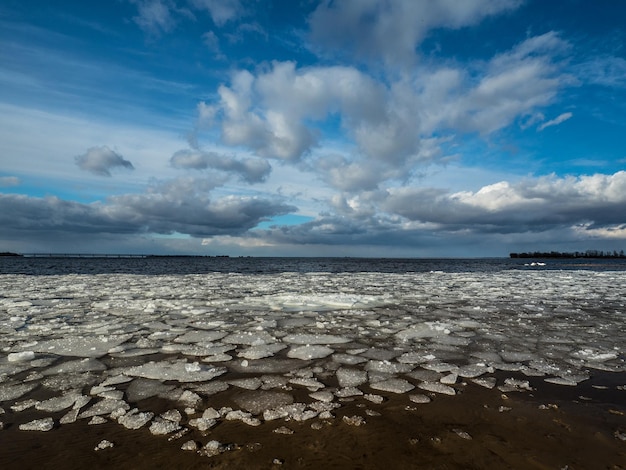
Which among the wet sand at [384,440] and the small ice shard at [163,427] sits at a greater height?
the small ice shard at [163,427]

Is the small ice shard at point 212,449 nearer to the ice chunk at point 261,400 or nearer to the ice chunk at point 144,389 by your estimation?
the ice chunk at point 261,400

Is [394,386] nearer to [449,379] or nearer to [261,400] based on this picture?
[449,379]

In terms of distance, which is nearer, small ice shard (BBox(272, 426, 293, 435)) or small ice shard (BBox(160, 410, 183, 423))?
small ice shard (BBox(272, 426, 293, 435))

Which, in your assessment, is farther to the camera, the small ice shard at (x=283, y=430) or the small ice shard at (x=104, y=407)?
the small ice shard at (x=104, y=407)

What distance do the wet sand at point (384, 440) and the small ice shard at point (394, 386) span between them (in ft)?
0.80

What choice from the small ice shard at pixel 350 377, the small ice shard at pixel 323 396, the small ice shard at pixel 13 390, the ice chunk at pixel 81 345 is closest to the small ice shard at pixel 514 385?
the small ice shard at pixel 350 377

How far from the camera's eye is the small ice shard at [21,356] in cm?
362

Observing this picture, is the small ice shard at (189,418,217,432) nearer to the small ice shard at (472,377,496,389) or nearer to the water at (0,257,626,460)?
the water at (0,257,626,460)

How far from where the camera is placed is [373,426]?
231cm

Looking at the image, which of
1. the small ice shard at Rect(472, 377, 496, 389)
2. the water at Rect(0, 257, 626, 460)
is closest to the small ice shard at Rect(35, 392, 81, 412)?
the water at Rect(0, 257, 626, 460)

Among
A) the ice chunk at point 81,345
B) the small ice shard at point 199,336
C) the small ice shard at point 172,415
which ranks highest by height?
the ice chunk at point 81,345

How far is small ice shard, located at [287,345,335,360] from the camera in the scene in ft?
12.8

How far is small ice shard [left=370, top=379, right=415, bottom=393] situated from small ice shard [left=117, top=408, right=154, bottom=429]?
5.74 feet

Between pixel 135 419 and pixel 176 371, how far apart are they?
96cm
